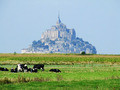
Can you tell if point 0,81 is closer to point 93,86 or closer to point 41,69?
point 93,86

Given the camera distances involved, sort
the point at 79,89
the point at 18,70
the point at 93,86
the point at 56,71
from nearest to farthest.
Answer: the point at 79,89
the point at 93,86
the point at 56,71
the point at 18,70

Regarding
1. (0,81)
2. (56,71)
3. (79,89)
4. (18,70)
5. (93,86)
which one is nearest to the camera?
(79,89)

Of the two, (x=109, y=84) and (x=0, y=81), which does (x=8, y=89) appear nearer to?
(x=0, y=81)

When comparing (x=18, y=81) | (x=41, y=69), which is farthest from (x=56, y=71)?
(x=18, y=81)

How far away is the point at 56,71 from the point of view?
121ft

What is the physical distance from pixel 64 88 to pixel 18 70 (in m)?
18.5

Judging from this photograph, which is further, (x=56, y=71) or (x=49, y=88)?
(x=56, y=71)

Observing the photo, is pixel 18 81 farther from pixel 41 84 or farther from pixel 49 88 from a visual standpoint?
pixel 49 88

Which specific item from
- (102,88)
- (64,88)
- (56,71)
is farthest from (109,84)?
(56,71)

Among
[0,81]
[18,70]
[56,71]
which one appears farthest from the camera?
[18,70]

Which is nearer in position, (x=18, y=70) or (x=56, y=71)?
(x=56, y=71)

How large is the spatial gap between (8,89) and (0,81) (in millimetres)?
4002

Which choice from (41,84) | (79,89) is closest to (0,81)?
(41,84)

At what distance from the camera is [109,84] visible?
2406cm
